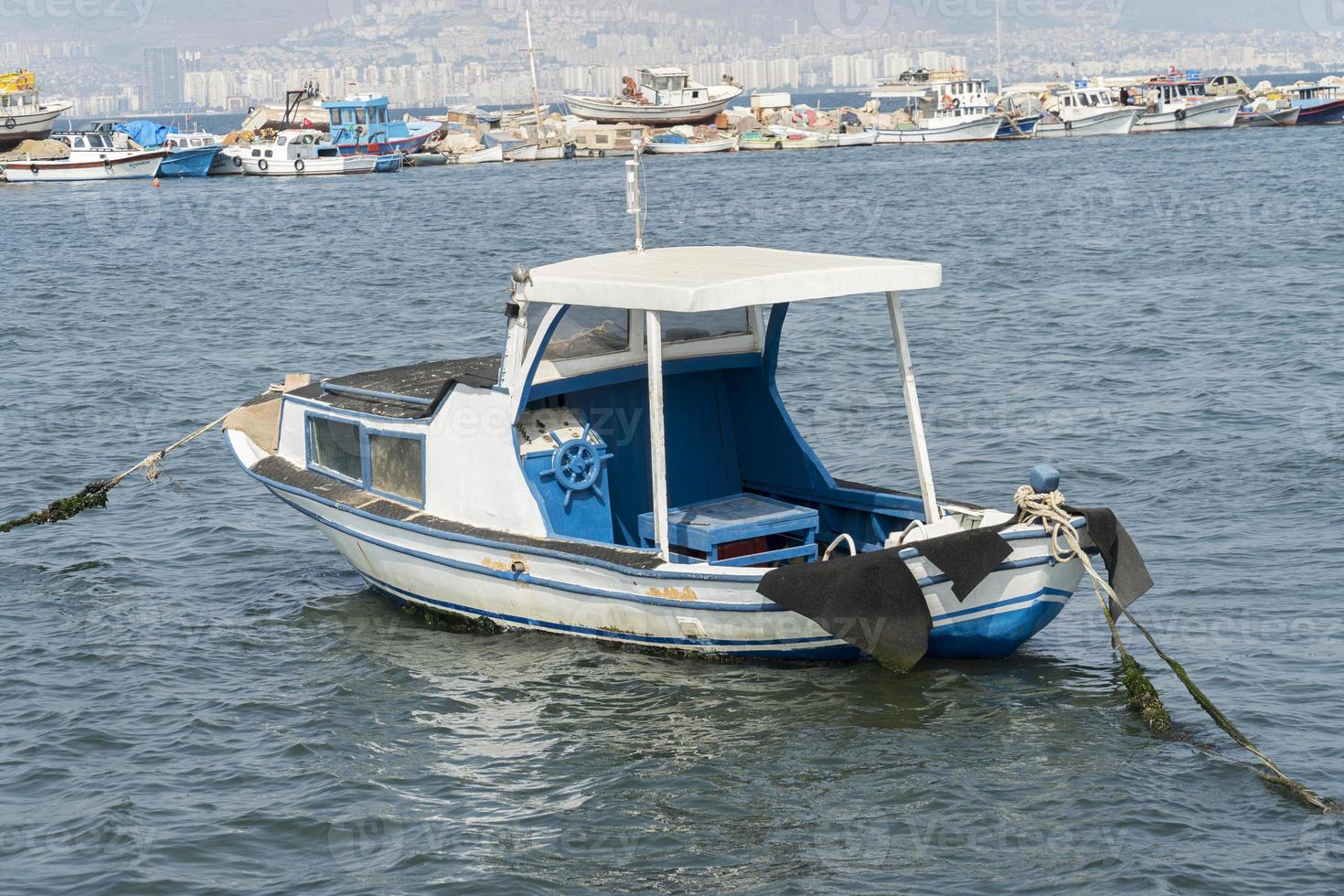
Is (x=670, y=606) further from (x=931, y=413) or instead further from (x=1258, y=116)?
(x=1258, y=116)

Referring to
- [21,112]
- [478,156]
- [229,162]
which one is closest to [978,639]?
[229,162]

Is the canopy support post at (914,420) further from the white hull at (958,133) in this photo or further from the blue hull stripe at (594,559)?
the white hull at (958,133)

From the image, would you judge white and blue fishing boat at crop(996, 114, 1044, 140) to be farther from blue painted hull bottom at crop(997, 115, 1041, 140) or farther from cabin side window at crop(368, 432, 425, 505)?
cabin side window at crop(368, 432, 425, 505)

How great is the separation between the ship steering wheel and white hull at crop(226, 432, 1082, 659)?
70cm

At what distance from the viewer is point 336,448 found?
13977 millimetres

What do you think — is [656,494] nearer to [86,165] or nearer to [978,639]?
[978,639]

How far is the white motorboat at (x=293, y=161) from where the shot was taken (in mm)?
77938

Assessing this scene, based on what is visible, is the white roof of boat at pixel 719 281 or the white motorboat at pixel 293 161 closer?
the white roof of boat at pixel 719 281

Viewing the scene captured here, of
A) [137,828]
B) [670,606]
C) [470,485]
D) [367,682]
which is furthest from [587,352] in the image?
[137,828]

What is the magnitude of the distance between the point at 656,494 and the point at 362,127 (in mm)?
75021

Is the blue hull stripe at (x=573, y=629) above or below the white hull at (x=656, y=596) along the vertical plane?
below

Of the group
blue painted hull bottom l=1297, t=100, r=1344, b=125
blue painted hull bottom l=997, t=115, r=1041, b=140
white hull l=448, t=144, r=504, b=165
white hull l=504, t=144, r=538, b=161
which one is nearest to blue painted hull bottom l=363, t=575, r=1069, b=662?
white hull l=448, t=144, r=504, b=165

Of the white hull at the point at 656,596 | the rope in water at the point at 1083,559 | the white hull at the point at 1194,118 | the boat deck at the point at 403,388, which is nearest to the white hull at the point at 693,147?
the white hull at the point at 1194,118

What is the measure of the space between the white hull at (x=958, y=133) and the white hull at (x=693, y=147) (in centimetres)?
983
